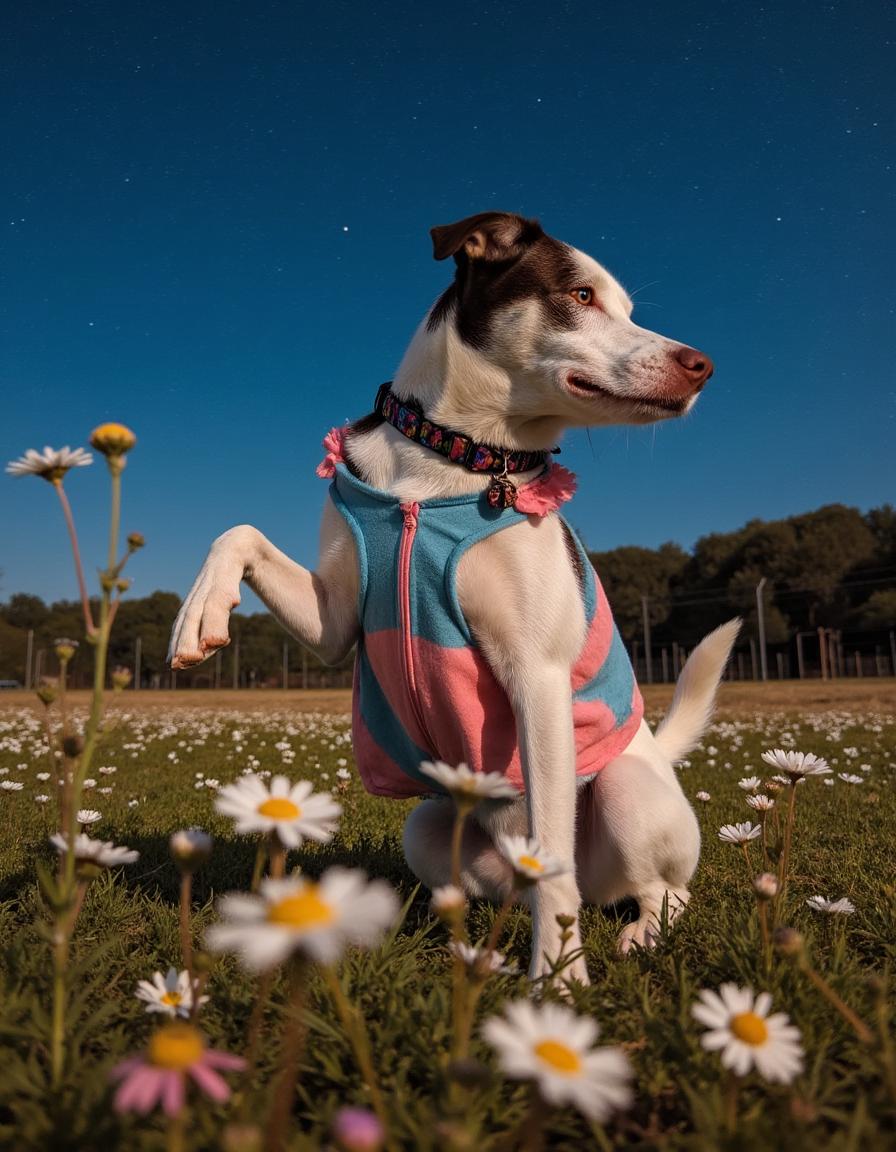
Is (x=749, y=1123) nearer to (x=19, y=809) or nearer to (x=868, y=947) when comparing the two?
(x=868, y=947)

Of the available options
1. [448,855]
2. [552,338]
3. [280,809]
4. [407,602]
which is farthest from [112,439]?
[448,855]

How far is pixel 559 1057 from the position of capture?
104 cm

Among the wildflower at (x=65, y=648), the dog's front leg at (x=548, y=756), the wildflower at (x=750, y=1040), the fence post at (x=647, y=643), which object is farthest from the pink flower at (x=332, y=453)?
the fence post at (x=647, y=643)

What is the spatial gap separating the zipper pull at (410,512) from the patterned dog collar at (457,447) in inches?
11.1

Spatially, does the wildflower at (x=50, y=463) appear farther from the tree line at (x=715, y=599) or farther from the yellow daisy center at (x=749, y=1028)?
the tree line at (x=715, y=599)

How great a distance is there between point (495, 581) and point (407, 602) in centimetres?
34

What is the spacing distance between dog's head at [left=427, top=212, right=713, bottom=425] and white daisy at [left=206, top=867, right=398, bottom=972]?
102 inches

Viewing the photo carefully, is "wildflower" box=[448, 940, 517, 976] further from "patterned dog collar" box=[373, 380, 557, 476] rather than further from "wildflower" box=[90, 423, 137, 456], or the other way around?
"patterned dog collar" box=[373, 380, 557, 476]

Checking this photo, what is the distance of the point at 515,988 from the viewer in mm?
2234

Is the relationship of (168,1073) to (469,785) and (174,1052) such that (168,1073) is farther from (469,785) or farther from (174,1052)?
(469,785)

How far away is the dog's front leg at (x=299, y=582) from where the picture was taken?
3.08 meters

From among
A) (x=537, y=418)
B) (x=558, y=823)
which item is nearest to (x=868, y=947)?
(x=558, y=823)

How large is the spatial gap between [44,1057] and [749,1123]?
58.0 inches

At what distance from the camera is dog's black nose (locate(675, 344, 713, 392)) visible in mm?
3299
